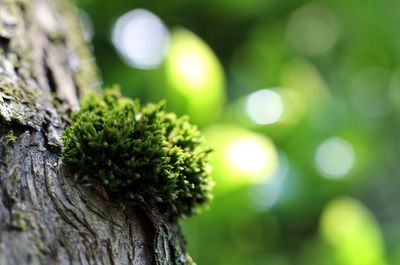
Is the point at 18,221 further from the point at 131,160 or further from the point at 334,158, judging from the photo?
the point at 334,158

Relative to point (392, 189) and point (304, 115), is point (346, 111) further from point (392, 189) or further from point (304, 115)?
point (392, 189)

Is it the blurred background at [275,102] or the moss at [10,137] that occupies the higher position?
the blurred background at [275,102]

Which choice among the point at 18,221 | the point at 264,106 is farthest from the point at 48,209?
the point at 264,106

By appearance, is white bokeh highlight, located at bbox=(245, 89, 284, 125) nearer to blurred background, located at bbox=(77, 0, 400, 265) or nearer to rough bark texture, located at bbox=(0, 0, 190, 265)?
blurred background, located at bbox=(77, 0, 400, 265)

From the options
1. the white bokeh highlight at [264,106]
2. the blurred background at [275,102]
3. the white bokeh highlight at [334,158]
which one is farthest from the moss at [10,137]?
the white bokeh highlight at [334,158]

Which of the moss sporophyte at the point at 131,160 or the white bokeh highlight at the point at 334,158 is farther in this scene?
the white bokeh highlight at the point at 334,158

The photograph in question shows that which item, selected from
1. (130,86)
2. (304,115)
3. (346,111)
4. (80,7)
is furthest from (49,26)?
(346,111)

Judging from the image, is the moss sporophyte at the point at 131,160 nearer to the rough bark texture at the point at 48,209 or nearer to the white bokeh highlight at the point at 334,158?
the rough bark texture at the point at 48,209

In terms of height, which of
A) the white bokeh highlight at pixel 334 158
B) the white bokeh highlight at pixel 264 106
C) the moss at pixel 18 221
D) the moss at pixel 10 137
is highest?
the white bokeh highlight at pixel 264 106
